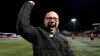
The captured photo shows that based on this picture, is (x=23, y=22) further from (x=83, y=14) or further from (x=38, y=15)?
(x=83, y=14)

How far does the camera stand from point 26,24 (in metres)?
3.89

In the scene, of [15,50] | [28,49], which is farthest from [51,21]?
[28,49]

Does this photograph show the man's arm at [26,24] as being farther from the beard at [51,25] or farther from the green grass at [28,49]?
the green grass at [28,49]

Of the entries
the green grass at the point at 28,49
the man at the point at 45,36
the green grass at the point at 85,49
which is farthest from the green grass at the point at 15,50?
the man at the point at 45,36

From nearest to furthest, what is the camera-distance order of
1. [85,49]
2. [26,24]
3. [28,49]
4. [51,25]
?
[26,24] < [51,25] < [85,49] < [28,49]

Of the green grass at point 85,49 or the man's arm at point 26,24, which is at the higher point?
the man's arm at point 26,24

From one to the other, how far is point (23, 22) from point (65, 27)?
14974 centimetres

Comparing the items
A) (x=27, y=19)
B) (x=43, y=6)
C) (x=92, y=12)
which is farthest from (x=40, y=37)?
(x=92, y=12)

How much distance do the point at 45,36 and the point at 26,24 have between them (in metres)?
0.40

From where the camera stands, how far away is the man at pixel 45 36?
3.96m

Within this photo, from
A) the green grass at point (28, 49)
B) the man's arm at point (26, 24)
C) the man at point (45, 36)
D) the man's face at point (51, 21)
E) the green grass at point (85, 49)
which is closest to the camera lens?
the man's arm at point (26, 24)

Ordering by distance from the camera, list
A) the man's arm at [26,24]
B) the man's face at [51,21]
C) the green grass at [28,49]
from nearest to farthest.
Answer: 1. the man's arm at [26,24]
2. the man's face at [51,21]
3. the green grass at [28,49]

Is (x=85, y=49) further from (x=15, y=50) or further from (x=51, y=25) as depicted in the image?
(x=51, y=25)

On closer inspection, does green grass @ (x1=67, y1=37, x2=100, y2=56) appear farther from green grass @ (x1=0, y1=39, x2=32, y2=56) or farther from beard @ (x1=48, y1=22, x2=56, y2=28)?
beard @ (x1=48, y1=22, x2=56, y2=28)
